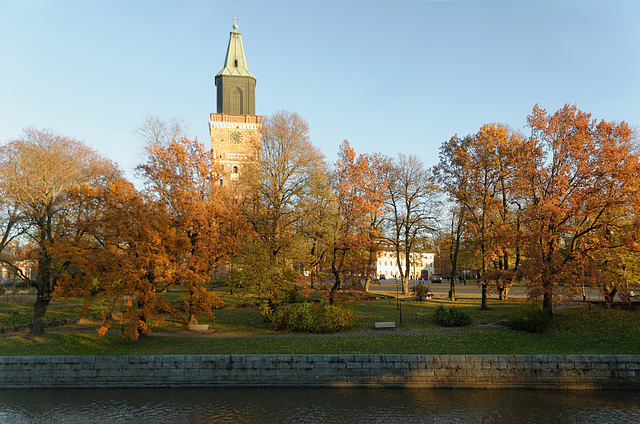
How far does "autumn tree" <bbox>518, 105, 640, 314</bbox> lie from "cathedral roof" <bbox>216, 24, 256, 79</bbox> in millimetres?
49519

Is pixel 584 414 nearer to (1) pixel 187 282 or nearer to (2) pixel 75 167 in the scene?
(1) pixel 187 282

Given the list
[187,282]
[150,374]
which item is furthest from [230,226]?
[150,374]

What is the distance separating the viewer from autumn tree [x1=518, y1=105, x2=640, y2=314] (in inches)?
845

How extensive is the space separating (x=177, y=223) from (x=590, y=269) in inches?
837

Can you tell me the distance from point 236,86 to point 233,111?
3830 millimetres

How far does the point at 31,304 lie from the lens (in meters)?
33.7

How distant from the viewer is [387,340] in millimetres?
20656

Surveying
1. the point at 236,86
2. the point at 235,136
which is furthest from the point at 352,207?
the point at 236,86

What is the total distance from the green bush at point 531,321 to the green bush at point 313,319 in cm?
855

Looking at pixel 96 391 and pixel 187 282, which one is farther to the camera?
pixel 187 282

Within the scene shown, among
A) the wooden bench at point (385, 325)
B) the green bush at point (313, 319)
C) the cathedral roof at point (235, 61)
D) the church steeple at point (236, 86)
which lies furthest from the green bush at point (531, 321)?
the cathedral roof at point (235, 61)

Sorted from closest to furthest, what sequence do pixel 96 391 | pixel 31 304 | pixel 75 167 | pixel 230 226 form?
1. pixel 96 391
2. pixel 230 226
3. pixel 75 167
4. pixel 31 304

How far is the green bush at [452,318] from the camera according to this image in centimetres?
2416

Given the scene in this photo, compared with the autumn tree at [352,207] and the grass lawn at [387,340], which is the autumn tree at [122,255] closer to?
the grass lawn at [387,340]
